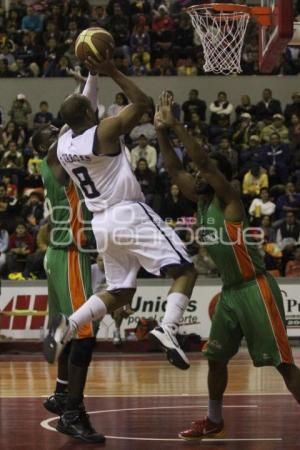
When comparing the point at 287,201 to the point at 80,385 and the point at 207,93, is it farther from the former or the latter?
the point at 80,385

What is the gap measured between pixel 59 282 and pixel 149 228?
1169 mm

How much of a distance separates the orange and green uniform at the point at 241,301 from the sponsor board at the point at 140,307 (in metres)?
8.11

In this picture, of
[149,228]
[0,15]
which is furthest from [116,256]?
[0,15]

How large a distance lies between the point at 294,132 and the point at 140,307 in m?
5.89

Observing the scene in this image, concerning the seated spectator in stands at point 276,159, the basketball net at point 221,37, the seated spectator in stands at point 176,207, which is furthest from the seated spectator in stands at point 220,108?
the basketball net at point 221,37

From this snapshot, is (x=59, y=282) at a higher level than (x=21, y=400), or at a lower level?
higher

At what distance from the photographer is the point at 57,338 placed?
22.2 feet

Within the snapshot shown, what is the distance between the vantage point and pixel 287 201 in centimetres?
1755

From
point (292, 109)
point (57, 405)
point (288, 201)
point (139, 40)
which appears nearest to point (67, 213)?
point (57, 405)

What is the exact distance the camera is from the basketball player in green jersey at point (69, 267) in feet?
24.5

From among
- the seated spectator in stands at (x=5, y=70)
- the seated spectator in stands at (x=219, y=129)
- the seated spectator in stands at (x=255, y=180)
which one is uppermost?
the seated spectator in stands at (x=5, y=70)

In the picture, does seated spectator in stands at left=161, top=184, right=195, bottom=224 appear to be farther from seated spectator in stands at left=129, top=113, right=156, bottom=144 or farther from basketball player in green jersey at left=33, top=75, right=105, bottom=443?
basketball player in green jersey at left=33, top=75, right=105, bottom=443

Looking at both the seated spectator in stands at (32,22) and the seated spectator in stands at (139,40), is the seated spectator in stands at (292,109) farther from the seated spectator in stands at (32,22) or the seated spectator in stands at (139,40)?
the seated spectator in stands at (32,22)

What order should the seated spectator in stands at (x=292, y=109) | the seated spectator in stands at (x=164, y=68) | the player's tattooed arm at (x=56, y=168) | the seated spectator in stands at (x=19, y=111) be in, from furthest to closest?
the seated spectator in stands at (x=164, y=68) < the seated spectator in stands at (x=19, y=111) < the seated spectator in stands at (x=292, y=109) < the player's tattooed arm at (x=56, y=168)
